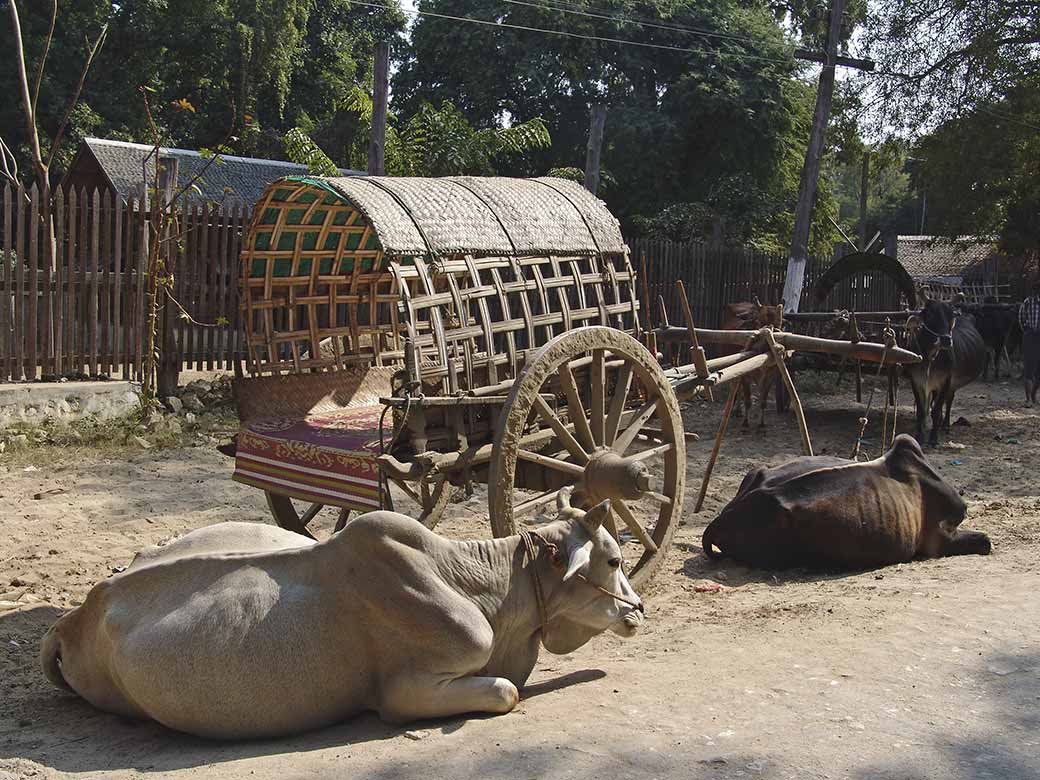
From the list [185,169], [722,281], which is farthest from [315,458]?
[185,169]

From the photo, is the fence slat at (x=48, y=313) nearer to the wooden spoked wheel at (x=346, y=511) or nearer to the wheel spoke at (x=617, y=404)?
the wooden spoked wheel at (x=346, y=511)

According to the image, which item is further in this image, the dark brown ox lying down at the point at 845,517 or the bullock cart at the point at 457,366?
the dark brown ox lying down at the point at 845,517

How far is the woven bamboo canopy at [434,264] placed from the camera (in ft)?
16.9

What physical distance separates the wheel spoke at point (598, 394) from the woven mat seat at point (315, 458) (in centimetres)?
114

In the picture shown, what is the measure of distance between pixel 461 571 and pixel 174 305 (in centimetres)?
800

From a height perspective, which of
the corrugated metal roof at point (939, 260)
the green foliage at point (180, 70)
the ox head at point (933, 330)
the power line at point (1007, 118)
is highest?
the green foliage at point (180, 70)

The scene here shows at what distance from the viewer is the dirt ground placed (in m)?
3.52

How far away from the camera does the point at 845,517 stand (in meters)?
6.27

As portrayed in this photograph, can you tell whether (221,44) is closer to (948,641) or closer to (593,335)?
(593,335)

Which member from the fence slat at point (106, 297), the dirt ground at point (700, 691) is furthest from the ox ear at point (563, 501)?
the fence slat at point (106, 297)

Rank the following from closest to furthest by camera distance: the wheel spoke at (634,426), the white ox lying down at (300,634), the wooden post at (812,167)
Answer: the white ox lying down at (300,634) → the wheel spoke at (634,426) → the wooden post at (812,167)

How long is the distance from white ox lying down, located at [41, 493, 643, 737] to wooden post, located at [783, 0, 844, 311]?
1303 centimetres

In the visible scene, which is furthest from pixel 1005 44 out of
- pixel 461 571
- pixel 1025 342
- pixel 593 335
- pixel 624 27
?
pixel 461 571

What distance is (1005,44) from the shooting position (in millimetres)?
17484
